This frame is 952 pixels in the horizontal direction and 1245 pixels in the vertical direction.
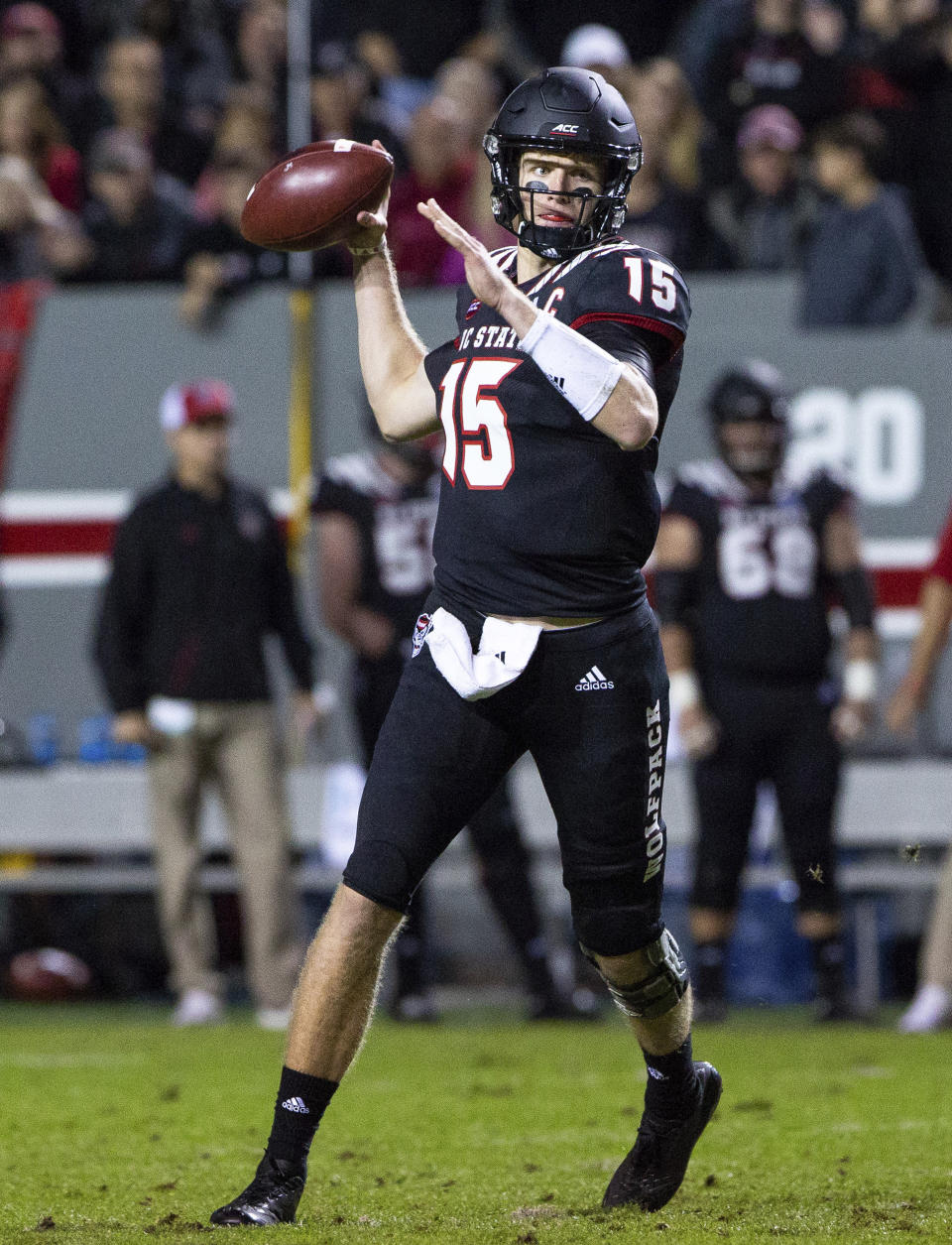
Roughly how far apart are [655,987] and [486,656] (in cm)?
71

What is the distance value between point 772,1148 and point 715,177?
613cm

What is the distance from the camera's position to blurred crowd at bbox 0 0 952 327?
8953 mm

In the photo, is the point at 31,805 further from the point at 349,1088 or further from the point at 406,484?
the point at 349,1088

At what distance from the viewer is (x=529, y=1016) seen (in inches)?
301

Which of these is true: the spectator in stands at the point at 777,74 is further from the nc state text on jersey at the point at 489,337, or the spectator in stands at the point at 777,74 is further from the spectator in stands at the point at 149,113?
the nc state text on jersey at the point at 489,337

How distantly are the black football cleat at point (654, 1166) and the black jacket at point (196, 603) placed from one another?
408 centimetres

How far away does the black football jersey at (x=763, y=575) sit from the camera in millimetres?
7410

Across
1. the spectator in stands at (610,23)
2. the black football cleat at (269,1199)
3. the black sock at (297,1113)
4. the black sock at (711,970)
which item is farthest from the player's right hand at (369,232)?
the spectator in stands at (610,23)

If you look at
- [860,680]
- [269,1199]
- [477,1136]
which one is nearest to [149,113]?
[860,680]

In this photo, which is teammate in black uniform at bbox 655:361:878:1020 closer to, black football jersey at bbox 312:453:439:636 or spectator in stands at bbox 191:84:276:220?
black football jersey at bbox 312:453:439:636

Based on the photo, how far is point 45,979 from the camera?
338 inches

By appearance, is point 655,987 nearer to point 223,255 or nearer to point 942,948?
point 942,948

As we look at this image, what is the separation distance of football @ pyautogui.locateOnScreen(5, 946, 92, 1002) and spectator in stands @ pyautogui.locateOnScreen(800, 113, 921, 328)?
159 inches

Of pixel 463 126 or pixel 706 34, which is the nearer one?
pixel 463 126
